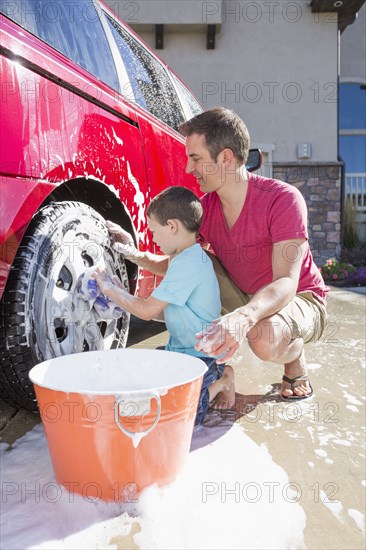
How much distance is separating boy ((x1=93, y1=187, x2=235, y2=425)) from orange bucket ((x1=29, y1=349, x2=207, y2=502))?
1.10ft

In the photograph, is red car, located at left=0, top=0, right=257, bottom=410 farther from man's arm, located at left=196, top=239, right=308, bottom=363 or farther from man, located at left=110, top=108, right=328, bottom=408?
man's arm, located at left=196, top=239, right=308, bottom=363

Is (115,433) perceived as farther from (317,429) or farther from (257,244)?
(257,244)

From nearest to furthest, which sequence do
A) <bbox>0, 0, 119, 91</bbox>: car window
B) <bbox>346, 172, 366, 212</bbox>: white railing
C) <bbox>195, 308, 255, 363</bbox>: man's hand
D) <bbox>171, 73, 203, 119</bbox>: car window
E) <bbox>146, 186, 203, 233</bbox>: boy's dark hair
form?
<bbox>195, 308, 255, 363</bbox>: man's hand < <bbox>0, 0, 119, 91</bbox>: car window < <bbox>146, 186, 203, 233</bbox>: boy's dark hair < <bbox>171, 73, 203, 119</bbox>: car window < <bbox>346, 172, 366, 212</bbox>: white railing

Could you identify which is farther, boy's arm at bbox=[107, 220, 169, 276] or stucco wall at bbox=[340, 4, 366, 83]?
stucco wall at bbox=[340, 4, 366, 83]

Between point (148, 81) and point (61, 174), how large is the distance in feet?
3.95

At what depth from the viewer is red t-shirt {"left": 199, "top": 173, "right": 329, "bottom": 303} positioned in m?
1.75

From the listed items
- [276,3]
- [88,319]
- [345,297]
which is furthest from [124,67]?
[276,3]

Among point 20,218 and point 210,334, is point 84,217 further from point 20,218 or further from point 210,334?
point 210,334

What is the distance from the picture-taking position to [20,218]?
3.85 feet

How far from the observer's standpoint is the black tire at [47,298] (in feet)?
4.12

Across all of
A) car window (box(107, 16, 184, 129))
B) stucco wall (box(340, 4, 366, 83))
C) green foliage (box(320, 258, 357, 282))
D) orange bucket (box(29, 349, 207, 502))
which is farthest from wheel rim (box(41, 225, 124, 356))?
stucco wall (box(340, 4, 366, 83))

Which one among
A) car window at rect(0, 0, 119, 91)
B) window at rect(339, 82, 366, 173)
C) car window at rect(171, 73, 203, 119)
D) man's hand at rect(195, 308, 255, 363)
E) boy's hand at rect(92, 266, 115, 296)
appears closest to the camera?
man's hand at rect(195, 308, 255, 363)

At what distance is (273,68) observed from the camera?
7.69 meters

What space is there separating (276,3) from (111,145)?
7.41 meters
